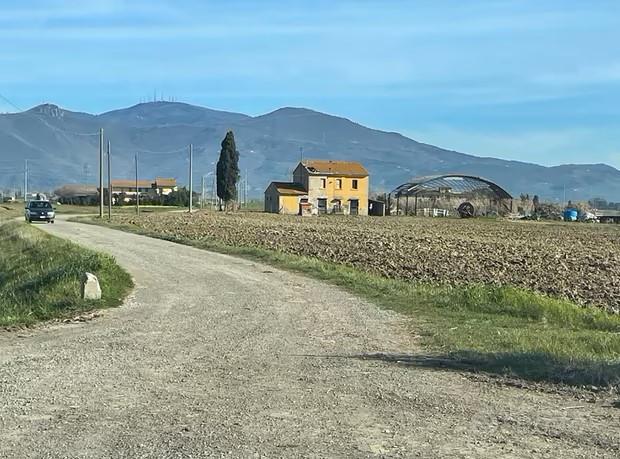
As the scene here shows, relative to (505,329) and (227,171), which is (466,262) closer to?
(505,329)

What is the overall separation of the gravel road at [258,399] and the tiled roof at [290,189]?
93.4 metres

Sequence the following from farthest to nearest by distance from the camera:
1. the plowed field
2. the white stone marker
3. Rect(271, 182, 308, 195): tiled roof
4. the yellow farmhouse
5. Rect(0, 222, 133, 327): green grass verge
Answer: Rect(271, 182, 308, 195): tiled roof
the yellow farmhouse
the plowed field
the white stone marker
Rect(0, 222, 133, 327): green grass verge

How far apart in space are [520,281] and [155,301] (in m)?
11.5

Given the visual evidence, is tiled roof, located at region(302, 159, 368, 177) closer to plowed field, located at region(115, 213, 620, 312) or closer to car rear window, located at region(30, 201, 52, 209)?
car rear window, located at region(30, 201, 52, 209)

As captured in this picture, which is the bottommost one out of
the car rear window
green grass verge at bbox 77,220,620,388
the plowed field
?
the plowed field

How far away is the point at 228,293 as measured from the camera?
1950 cm

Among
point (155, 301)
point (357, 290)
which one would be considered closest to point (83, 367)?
point (155, 301)

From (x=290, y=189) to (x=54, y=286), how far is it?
91269 mm

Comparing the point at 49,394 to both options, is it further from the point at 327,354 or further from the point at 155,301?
the point at 155,301

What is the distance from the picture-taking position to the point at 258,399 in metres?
8.79

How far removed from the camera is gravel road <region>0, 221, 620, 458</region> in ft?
23.1

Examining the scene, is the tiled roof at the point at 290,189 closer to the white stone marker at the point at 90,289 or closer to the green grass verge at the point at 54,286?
the green grass verge at the point at 54,286

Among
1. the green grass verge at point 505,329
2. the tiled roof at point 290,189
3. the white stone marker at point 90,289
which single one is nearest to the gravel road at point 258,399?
the green grass verge at point 505,329

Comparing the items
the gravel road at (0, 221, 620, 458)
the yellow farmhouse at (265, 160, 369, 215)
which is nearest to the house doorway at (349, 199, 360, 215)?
the yellow farmhouse at (265, 160, 369, 215)
